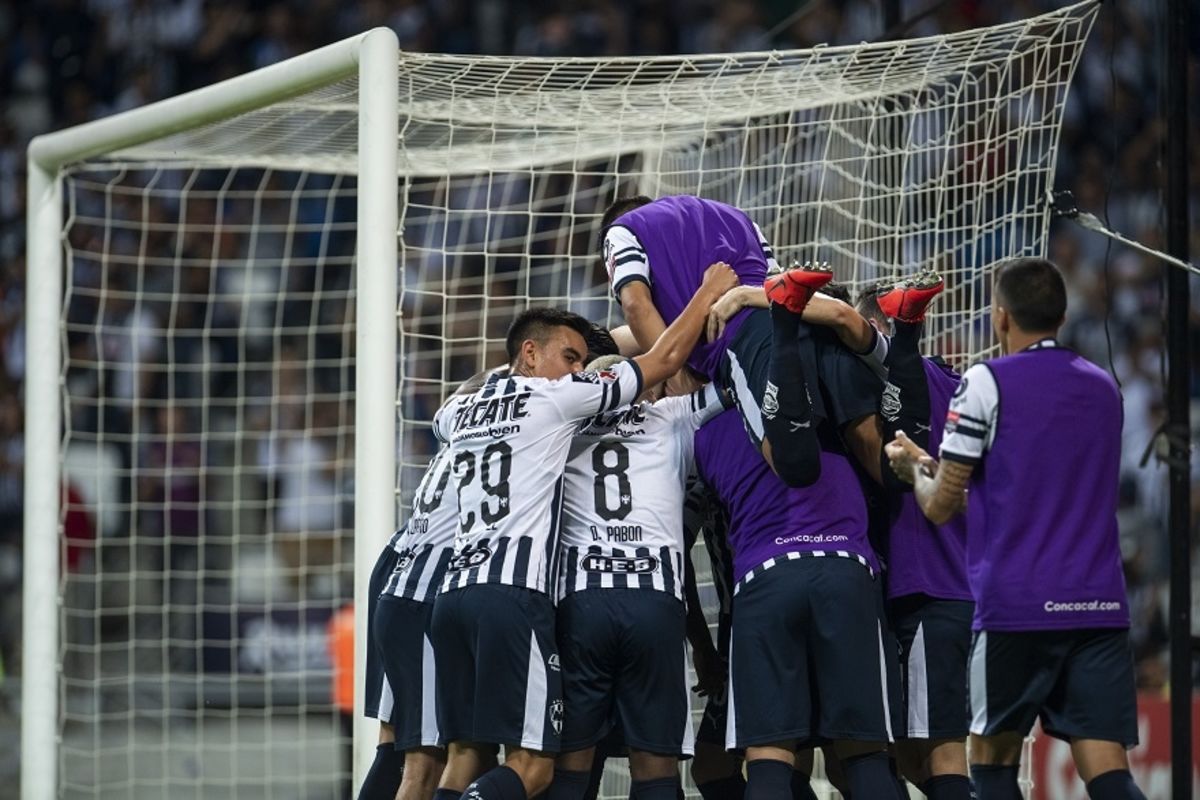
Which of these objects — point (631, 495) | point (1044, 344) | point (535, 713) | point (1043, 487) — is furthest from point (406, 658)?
point (1044, 344)

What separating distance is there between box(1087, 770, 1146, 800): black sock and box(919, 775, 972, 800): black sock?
1.85 ft

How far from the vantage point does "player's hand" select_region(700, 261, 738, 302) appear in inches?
177

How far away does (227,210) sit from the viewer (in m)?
12.0

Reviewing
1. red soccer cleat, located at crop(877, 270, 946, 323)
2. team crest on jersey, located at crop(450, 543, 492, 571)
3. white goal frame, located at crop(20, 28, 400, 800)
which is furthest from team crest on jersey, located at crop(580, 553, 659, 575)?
white goal frame, located at crop(20, 28, 400, 800)

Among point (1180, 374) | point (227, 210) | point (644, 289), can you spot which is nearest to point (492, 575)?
point (644, 289)

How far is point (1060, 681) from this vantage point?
3.98 metres

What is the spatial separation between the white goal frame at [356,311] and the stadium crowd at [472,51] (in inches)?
95.8

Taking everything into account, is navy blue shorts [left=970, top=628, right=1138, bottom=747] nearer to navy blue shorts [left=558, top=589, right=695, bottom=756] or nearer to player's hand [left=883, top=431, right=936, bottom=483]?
player's hand [left=883, top=431, right=936, bottom=483]

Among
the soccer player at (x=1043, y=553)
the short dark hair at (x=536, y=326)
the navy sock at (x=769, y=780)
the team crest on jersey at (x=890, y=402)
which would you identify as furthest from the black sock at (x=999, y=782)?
the short dark hair at (x=536, y=326)

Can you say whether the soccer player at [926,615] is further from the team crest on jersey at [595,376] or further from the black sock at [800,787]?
the team crest on jersey at [595,376]

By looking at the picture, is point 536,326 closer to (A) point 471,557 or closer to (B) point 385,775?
(A) point 471,557

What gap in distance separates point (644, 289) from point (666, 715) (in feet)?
3.87

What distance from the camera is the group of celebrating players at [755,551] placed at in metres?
3.95

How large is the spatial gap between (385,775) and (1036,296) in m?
2.34
